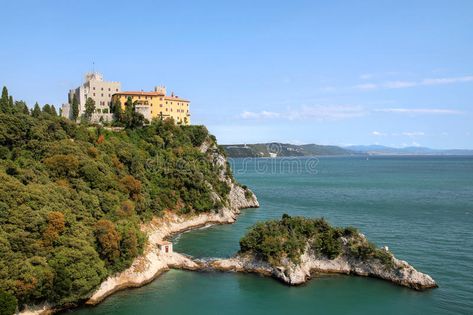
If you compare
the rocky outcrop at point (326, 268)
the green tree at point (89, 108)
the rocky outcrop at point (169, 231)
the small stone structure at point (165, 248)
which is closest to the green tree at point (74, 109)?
the green tree at point (89, 108)

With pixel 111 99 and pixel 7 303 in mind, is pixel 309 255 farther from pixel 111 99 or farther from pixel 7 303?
pixel 111 99

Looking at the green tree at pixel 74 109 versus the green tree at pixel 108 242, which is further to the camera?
the green tree at pixel 74 109

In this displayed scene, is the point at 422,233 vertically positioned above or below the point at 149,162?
below

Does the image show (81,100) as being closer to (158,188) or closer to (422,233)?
(158,188)

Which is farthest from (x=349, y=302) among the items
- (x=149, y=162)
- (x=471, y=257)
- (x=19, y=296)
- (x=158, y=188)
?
(x=149, y=162)

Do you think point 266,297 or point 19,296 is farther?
point 266,297

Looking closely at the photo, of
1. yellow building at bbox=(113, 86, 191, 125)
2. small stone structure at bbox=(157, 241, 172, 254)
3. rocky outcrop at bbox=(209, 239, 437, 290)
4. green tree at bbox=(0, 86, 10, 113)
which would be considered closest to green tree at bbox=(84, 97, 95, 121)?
yellow building at bbox=(113, 86, 191, 125)

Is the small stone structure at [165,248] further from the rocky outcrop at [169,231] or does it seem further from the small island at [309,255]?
the small island at [309,255]
